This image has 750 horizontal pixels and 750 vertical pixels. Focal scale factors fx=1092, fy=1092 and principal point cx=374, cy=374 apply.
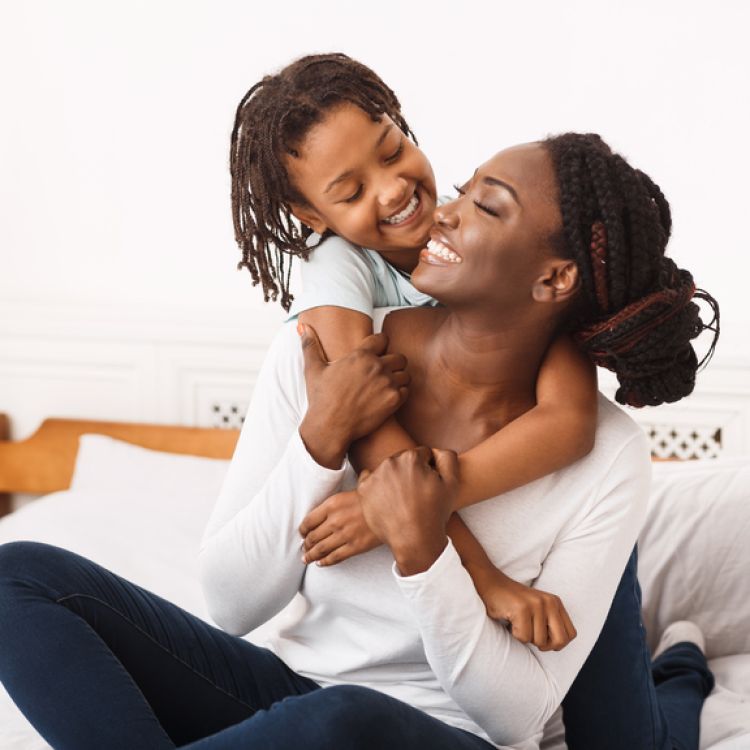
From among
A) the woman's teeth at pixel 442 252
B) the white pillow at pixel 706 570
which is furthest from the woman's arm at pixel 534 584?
the white pillow at pixel 706 570

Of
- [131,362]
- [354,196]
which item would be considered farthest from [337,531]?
[131,362]

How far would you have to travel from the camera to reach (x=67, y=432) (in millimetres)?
2625

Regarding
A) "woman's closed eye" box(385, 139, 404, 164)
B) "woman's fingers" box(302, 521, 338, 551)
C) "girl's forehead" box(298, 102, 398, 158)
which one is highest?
"girl's forehead" box(298, 102, 398, 158)

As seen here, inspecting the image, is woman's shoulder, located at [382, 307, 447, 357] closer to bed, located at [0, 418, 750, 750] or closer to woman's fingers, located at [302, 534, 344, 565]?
woman's fingers, located at [302, 534, 344, 565]

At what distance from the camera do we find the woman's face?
43.6 inches

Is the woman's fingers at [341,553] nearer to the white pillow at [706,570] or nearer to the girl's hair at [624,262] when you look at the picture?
the girl's hair at [624,262]

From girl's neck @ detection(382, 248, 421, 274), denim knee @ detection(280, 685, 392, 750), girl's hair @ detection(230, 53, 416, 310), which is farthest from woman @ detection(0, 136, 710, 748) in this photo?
girl's hair @ detection(230, 53, 416, 310)

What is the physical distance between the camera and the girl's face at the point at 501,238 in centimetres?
111

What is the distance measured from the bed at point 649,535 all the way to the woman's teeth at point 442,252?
0.75m

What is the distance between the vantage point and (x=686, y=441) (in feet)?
7.95

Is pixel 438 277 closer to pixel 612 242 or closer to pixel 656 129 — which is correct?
pixel 612 242

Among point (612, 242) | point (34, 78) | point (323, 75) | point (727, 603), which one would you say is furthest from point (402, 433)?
point (34, 78)

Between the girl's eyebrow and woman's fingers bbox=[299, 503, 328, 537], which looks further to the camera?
the girl's eyebrow

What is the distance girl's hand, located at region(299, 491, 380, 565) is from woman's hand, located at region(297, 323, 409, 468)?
4cm
